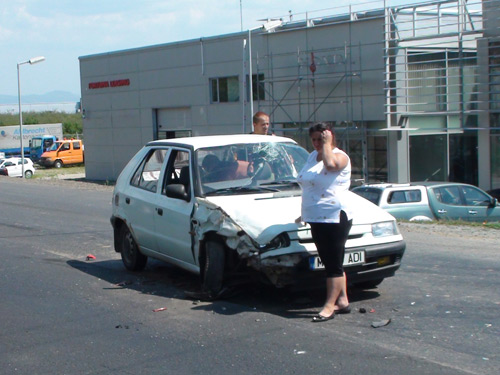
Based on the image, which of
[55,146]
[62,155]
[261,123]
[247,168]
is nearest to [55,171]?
[62,155]

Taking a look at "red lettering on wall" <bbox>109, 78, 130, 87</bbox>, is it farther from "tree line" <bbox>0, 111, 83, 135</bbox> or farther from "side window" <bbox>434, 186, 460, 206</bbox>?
"tree line" <bbox>0, 111, 83, 135</bbox>

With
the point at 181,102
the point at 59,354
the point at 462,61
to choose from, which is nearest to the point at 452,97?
the point at 462,61

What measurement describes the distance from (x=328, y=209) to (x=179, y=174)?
7.81 feet

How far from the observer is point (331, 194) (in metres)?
6.39

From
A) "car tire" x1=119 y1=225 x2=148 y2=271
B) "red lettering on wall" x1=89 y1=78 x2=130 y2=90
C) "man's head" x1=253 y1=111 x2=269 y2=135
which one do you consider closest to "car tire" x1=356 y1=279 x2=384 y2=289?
"car tire" x1=119 y1=225 x2=148 y2=271

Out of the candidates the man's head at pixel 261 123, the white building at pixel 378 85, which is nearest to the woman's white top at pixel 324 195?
the man's head at pixel 261 123

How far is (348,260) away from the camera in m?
6.73

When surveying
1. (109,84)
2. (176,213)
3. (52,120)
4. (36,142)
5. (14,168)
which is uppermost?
(109,84)

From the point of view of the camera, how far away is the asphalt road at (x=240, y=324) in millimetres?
5371

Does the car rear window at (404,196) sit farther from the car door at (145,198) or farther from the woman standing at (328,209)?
the woman standing at (328,209)

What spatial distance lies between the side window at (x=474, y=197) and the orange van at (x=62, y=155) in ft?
154

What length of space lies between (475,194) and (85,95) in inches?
1200

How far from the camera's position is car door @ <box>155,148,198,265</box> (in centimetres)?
768

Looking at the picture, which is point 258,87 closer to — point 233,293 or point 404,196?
point 404,196
